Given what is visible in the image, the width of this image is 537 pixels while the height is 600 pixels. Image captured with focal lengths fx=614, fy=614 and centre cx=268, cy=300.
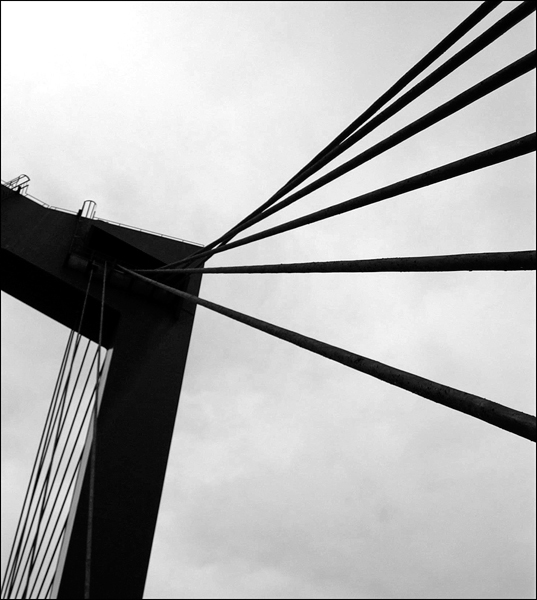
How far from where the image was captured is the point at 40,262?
340 inches

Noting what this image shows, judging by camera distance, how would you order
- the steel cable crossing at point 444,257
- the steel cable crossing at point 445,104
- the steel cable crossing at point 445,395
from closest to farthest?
the steel cable crossing at point 445,395
the steel cable crossing at point 444,257
the steel cable crossing at point 445,104

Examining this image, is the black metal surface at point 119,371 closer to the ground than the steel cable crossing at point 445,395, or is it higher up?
higher up

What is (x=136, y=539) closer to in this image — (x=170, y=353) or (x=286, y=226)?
(x=170, y=353)

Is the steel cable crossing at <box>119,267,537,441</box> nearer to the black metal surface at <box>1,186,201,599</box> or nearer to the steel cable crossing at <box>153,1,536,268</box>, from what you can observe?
the steel cable crossing at <box>153,1,536,268</box>

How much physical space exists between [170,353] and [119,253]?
5.59 feet

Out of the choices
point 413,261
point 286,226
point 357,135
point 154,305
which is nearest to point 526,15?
point 413,261

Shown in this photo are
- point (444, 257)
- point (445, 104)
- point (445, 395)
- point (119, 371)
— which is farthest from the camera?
point (119, 371)

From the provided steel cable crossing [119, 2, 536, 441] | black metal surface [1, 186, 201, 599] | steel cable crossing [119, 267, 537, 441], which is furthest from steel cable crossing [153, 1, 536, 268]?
black metal surface [1, 186, 201, 599]

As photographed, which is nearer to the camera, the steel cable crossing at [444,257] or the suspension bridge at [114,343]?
the steel cable crossing at [444,257]

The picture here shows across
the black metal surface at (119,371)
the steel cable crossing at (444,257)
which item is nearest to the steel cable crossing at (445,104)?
the steel cable crossing at (444,257)

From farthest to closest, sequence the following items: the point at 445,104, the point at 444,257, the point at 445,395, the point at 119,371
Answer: the point at 119,371 → the point at 445,104 → the point at 444,257 → the point at 445,395

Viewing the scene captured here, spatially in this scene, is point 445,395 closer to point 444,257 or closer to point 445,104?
point 444,257

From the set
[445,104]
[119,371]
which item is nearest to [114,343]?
[119,371]

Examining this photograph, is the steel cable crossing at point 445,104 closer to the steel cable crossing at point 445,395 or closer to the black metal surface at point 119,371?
the steel cable crossing at point 445,395
